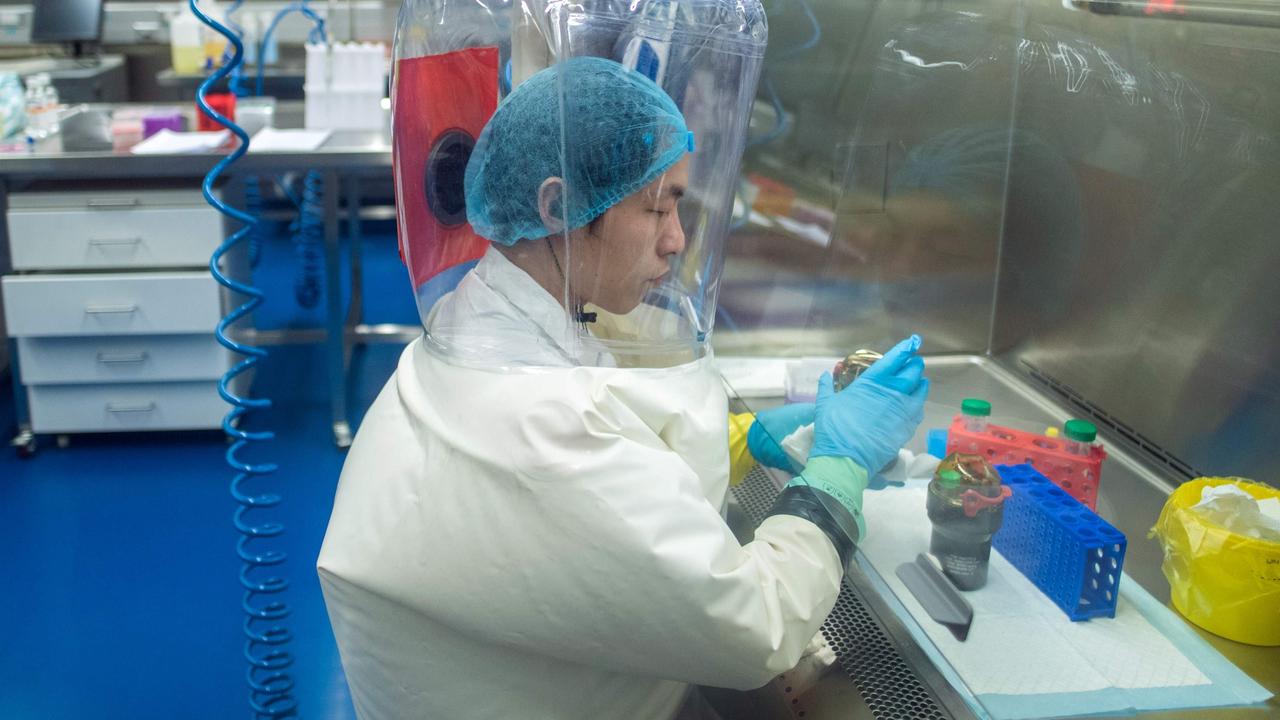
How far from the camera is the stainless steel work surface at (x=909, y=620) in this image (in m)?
0.98

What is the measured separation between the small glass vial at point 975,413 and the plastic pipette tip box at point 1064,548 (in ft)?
0.61

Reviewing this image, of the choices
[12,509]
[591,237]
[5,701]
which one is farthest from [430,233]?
[12,509]

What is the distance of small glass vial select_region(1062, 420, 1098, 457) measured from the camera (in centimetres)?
124

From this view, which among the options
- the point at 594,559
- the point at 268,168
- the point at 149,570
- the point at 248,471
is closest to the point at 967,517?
the point at 594,559

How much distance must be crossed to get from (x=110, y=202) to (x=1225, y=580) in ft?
9.12

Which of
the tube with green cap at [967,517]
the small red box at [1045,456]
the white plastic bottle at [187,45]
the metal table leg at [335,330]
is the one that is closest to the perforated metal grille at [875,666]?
the tube with green cap at [967,517]

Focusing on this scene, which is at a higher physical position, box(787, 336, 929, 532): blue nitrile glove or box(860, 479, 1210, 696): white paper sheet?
box(787, 336, 929, 532): blue nitrile glove

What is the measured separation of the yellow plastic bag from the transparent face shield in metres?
0.53

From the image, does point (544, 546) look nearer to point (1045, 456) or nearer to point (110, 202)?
point (1045, 456)

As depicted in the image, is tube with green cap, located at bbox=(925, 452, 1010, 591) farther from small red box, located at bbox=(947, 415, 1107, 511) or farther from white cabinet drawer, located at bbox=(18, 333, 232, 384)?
white cabinet drawer, located at bbox=(18, 333, 232, 384)

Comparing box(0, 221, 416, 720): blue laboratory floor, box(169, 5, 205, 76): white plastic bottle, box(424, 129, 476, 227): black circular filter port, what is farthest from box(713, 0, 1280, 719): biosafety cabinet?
box(169, 5, 205, 76): white plastic bottle

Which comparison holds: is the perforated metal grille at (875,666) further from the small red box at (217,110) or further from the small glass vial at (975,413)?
the small red box at (217,110)

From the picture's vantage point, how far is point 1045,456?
1.21m

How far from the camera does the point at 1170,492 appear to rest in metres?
1.26
